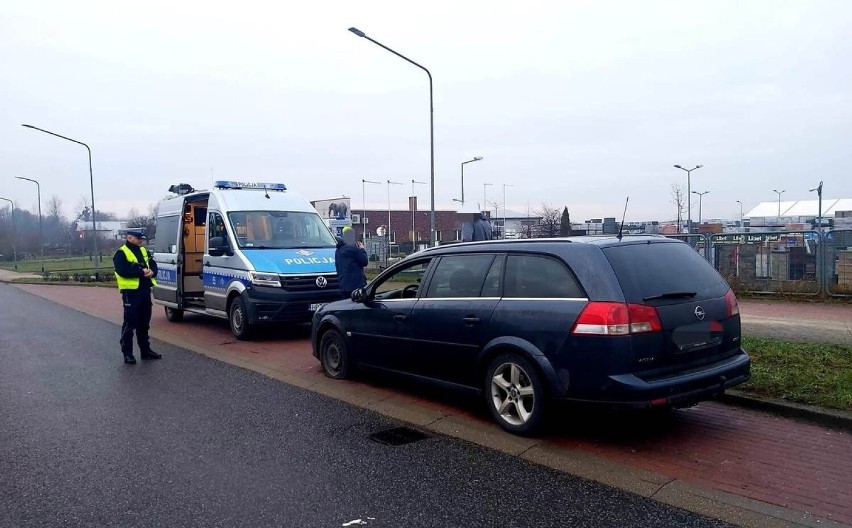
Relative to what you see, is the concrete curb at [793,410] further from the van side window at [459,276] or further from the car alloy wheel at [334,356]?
the car alloy wheel at [334,356]

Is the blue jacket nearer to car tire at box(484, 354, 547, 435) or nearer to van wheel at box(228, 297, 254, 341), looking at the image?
van wheel at box(228, 297, 254, 341)

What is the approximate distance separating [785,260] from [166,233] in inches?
514

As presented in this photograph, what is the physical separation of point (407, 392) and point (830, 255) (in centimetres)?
1096

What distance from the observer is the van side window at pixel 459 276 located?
6141 millimetres

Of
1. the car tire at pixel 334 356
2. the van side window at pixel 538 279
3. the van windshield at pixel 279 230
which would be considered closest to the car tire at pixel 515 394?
the van side window at pixel 538 279

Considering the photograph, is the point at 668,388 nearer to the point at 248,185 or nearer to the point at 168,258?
the point at 248,185

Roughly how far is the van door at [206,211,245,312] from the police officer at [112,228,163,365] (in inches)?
70.4

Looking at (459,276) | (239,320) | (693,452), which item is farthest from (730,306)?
(239,320)

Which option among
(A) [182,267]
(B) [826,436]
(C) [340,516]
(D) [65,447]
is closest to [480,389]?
(C) [340,516]

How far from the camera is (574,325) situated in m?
5.11

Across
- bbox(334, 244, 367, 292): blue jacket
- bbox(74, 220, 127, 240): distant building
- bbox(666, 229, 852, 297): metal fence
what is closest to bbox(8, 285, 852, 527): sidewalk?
bbox(334, 244, 367, 292): blue jacket

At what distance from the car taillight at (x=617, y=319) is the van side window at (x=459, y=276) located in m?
1.25

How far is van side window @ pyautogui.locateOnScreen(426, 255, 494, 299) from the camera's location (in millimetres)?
6141

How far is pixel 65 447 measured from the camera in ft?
18.1
